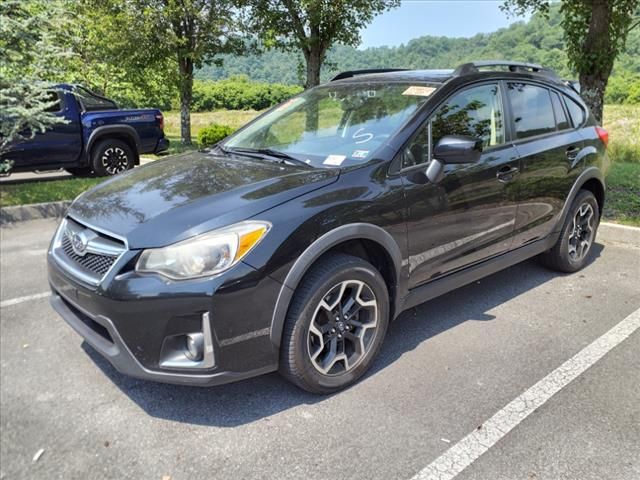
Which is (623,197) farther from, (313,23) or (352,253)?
(313,23)

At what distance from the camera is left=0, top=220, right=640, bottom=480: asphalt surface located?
2.38 m

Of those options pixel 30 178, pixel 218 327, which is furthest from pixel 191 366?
pixel 30 178

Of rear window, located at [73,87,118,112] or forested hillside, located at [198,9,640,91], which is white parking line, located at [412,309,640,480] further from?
forested hillside, located at [198,9,640,91]

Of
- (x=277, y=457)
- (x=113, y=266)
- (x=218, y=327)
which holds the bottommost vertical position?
(x=277, y=457)

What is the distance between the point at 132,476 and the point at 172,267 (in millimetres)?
912

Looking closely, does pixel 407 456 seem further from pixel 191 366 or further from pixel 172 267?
pixel 172 267

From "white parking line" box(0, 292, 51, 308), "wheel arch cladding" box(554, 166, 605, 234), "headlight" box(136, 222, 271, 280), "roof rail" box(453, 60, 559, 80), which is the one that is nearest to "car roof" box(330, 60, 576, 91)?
"roof rail" box(453, 60, 559, 80)

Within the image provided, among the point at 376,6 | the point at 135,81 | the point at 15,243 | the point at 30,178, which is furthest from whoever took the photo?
the point at 135,81

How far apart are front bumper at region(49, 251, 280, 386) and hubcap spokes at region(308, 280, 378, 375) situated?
30 cm

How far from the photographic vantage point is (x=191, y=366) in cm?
249

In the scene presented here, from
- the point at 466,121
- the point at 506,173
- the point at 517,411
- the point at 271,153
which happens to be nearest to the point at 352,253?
the point at 271,153

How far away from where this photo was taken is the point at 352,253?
120 inches

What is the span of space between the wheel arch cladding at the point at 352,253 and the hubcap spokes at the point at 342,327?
20 cm

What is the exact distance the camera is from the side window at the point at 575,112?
15.2ft
